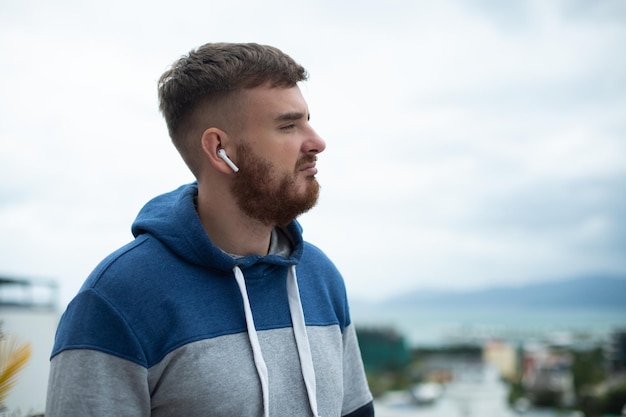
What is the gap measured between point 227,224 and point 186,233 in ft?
0.39

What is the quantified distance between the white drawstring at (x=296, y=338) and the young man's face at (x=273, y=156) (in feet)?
0.61

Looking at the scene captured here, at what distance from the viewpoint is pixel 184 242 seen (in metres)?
1.59

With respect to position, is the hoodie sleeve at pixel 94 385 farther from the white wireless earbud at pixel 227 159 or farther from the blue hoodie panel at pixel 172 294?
the white wireless earbud at pixel 227 159

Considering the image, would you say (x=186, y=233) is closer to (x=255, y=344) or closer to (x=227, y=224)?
(x=227, y=224)

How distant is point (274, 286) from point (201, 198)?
0.31 m

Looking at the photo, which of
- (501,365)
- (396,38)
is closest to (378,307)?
(501,365)

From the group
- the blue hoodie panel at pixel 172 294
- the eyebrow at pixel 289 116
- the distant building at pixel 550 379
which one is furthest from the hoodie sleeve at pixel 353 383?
the distant building at pixel 550 379

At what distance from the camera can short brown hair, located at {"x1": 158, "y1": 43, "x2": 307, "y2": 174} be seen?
5.39 ft

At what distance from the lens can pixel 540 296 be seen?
140625 mm

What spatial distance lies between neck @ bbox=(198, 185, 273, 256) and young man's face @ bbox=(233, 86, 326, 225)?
31 millimetres

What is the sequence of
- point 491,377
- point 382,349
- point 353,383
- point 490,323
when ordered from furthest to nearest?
point 490,323 → point 491,377 → point 382,349 → point 353,383

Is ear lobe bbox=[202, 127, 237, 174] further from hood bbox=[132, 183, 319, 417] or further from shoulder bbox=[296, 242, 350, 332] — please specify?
shoulder bbox=[296, 242, 350, 332]

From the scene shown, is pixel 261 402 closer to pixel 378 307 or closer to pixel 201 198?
pixel 201 198

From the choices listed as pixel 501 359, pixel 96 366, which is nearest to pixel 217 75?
pixel 96 366
